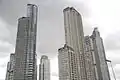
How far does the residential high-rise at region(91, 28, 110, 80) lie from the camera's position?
151250mm

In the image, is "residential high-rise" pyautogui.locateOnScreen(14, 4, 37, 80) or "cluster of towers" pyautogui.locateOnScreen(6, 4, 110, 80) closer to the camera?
"residential high-rise" pyautogui.locateOnScreen(14, 4, 37, 80)

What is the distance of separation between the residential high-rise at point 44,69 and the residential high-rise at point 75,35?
5005 centimetres

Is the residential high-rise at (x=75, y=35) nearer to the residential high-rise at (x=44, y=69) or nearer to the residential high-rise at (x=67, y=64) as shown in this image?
the residential high-rise at (x=67, y=64)

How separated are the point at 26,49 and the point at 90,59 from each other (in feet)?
204

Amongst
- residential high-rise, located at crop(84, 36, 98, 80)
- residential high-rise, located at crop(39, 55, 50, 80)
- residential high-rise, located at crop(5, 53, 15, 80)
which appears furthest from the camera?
residential high-rise, located at crop(39, 55, 50, 80)

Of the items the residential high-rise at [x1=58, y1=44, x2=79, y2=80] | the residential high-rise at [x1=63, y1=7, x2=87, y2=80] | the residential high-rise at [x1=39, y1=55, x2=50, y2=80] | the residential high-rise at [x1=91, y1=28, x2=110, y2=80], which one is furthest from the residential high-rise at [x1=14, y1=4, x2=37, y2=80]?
the residential high-rise at [x1=91, y1=28, x2=110, y2=80]

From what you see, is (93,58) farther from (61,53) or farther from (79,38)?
(61,53)

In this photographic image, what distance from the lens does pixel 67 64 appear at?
107688mm

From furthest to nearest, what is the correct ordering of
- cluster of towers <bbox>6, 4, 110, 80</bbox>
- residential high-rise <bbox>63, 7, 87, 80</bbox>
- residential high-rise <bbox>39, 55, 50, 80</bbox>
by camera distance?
1. residential high-rise <bbox>39, 55, 50, 80</bbox>
2. residential high-rise <bbox>63, 7, 87, 80</bbox>
3. cluster of towers <bbox>6, 4, 110, 80</bbox>

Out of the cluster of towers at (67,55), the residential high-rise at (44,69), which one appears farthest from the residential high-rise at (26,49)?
the residential high-rise at (44,69)

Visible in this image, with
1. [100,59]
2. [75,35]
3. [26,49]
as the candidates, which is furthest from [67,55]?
[100,59]

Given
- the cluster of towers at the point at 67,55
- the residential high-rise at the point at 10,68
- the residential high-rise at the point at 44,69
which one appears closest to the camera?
the cluster of towers at the point at 67,55

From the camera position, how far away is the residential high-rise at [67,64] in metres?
104

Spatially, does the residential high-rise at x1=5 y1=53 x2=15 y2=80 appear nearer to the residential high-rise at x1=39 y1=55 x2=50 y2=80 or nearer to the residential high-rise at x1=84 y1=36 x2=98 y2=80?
the residential high-rise at x1=39 y1=55 x2=50 y2=80
